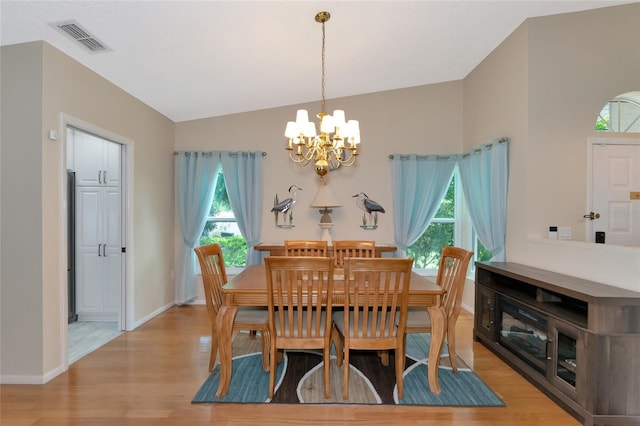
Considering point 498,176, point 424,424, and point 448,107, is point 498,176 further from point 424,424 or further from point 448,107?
point 424,424

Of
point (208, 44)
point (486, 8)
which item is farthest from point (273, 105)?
point (486, 8)

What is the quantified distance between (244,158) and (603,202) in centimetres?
404

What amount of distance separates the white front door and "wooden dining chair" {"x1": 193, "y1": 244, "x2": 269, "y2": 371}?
127 inches

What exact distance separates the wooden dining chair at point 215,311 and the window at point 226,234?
1.84m

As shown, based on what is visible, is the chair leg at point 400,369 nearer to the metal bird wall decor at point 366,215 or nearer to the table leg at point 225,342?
the table leg at point 225,342

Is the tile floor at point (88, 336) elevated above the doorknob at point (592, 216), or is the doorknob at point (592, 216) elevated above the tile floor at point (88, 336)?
the doorknob at point (592, 216)

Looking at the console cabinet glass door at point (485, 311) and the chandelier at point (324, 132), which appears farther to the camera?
the console cabinet glass door at point (485, 311)

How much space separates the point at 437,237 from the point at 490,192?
44.3 inches

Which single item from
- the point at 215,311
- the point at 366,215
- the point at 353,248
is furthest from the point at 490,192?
the point at 215,311

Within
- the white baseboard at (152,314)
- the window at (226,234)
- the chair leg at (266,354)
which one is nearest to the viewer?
the chair leg at (266,354)

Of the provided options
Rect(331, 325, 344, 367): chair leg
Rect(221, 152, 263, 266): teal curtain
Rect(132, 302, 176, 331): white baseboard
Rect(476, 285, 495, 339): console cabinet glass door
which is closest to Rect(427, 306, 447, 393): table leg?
Rect(331, 325, 344, 367): chair leg

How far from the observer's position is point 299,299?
2229mm

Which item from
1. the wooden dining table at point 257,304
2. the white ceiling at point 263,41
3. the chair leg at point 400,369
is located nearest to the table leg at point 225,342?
the wooden dining table at point 257,304

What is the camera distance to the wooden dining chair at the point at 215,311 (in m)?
2.63
